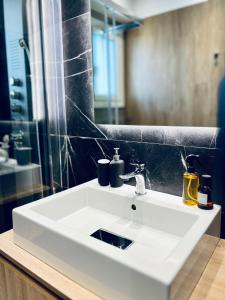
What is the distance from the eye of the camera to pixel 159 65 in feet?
3.45

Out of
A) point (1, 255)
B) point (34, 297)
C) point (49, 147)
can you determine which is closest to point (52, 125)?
point (49, 147)

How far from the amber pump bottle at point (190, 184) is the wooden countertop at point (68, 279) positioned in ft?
0.62

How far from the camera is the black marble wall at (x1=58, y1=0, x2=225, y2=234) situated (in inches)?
37.8

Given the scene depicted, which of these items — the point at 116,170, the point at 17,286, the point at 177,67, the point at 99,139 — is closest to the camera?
the point at 17,286

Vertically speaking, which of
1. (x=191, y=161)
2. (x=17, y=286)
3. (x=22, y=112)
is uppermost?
(x=22, y=112)

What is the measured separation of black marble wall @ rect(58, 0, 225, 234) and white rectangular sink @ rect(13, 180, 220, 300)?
105 mm

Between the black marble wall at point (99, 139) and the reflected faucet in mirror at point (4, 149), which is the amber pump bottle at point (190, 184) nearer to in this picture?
the black marble wall at point (99, 139)

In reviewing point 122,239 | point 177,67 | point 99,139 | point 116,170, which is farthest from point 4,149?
point 177,67

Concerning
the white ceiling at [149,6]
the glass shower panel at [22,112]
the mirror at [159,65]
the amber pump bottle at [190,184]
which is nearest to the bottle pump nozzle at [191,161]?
the amber pump bottle at [190,184]

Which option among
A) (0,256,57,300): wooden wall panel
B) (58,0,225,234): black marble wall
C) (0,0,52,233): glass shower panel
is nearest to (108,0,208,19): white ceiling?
(58,0,225,234): black marble wall

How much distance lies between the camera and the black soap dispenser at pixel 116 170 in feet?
3.68

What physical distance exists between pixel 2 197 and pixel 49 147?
0.38 metres

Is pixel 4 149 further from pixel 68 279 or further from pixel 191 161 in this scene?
pixel 191 161

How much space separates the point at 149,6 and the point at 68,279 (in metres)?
1.10
